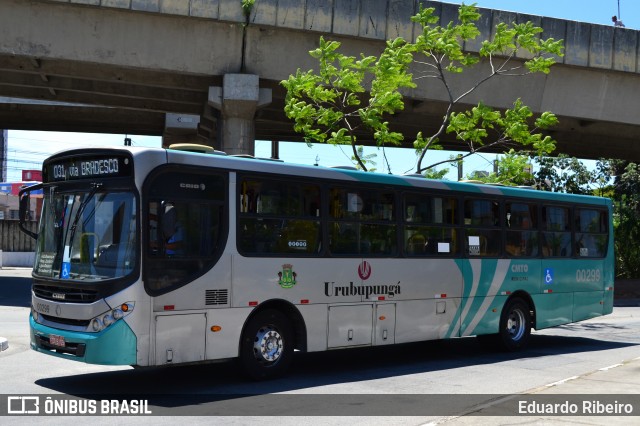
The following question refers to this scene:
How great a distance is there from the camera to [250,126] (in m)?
27.0

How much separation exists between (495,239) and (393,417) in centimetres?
722

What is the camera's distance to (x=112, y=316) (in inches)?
395

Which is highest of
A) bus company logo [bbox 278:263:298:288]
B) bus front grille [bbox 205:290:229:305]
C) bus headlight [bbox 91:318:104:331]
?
bus company logo [bbox 278:263:298:288]

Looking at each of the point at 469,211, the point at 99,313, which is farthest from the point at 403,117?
the point at 99,313

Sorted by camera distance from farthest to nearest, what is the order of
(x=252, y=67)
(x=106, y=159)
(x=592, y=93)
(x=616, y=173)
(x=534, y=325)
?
(x=616, y=173) < (x=592, y=93) < (x=252, y=67) < (x=534, y=325) < (x=106, y=159)

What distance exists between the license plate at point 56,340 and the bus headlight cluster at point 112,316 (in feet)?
1.96

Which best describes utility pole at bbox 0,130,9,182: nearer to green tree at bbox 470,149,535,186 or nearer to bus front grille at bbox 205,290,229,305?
green tree at bbox 470,149,535,186

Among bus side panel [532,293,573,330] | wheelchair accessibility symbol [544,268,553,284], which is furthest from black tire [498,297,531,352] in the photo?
wheelchair accessibility symbol [544,268,553,284]

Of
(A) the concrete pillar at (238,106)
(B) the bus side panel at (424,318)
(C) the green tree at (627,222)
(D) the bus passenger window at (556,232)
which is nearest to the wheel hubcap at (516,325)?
(D) the bus passenger window at (556,232)

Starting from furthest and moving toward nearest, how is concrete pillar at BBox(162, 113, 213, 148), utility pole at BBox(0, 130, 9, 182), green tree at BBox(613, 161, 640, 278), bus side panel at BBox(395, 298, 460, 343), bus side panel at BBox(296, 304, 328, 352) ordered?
1. utility pole at BBox(0, 130, 9, 182)
2. green tree at BBox(613, 161, 640, 278)
3. concrete pillar at BBox(162, 113, 213, 148)
4. bus side panel at BBox(395, 298, 460, 343)
5. bus side panel at BBox(296, 304, 328, 352)

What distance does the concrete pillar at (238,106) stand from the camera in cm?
2564

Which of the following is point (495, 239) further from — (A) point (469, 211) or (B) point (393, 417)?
(B) point (393, 417)

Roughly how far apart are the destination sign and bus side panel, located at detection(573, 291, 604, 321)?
35.7ft

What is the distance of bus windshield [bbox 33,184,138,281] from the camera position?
1027 centimetres
